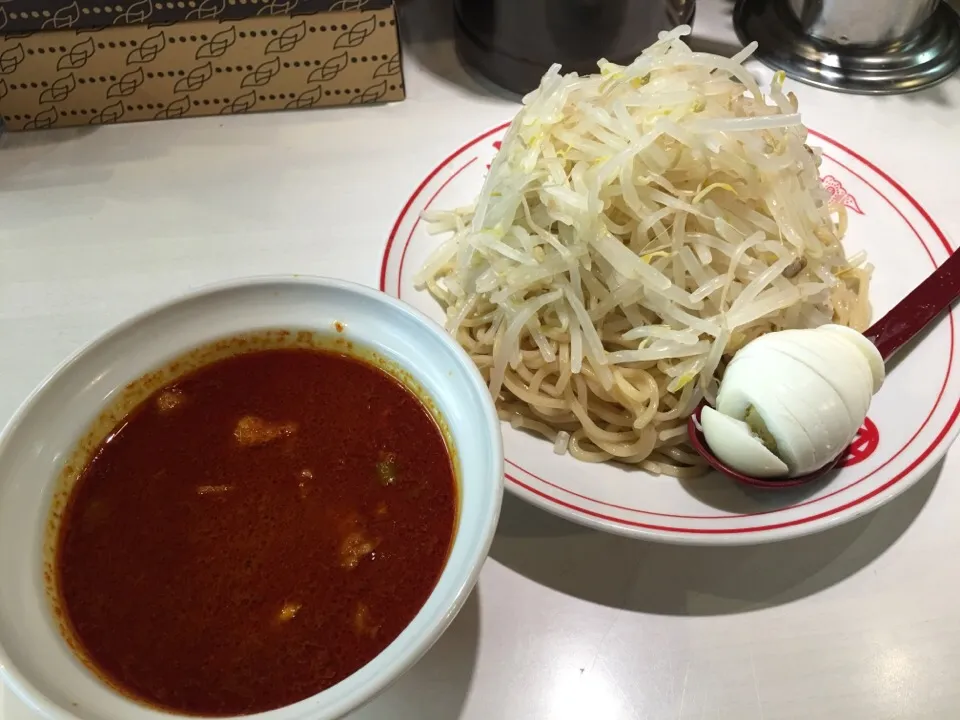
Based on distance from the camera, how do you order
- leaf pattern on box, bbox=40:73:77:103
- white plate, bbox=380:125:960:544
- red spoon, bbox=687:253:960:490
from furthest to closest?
leaf pattern on box, bbox=40:73:77:103, red spoon, bbox=687:253:960:490, white plate, bbox=380:125:960:544

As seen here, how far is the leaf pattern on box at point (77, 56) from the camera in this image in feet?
5.91

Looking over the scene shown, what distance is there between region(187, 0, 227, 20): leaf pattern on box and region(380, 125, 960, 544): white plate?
81 centimetres

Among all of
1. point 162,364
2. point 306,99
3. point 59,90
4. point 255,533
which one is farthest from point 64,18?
point 255,533

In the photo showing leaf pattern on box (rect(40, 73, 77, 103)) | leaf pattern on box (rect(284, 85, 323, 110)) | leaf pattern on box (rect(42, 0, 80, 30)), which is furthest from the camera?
leaf pattern on box (rect(284, 85, 323, 110))

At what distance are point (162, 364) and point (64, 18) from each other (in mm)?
1224

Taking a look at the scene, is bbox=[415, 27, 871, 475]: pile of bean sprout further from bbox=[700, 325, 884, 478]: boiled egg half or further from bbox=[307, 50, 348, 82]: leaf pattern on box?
bbox=[307, 50, 348, 82]: leaf pattern on box

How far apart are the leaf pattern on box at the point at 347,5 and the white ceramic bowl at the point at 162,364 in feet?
3.33

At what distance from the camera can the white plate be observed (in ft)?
3.33

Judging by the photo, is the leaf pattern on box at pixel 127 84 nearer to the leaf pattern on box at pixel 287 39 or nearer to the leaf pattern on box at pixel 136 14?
the leaf pattern on box at pixel 136 14

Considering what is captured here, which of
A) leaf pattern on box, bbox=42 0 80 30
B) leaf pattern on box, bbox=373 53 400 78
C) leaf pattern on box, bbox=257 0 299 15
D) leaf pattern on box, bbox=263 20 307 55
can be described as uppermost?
leaf pattern on box, bbox=257 0 299 15

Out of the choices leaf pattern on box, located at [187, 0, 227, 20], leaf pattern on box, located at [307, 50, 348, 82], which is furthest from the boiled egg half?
leaf pattern on box, located at [187, 0, 227, 20]

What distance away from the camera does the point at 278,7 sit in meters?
1.75

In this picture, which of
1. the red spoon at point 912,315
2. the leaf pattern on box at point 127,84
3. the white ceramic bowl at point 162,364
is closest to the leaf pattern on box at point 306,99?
the leaf pattern on box at point 127,84

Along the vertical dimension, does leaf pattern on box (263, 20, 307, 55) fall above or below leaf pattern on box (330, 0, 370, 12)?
below
